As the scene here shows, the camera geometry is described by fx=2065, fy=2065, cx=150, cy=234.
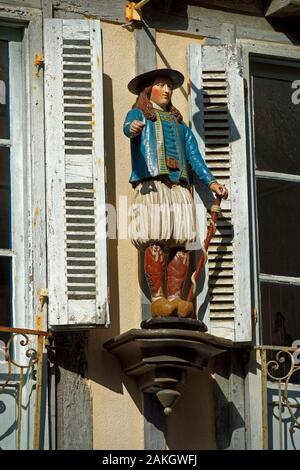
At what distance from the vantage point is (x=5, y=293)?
10.4m

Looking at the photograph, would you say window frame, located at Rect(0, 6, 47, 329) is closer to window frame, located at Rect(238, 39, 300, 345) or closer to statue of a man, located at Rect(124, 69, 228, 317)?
statue of a man, located at Rect(124, 69, 228, 317)

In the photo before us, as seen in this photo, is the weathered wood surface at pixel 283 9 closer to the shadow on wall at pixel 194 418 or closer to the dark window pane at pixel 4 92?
the dark window pane at pixel 4 92

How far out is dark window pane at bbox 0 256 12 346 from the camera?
10.4 meters

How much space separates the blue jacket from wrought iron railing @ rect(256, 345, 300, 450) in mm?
974

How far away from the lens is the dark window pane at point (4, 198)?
1053 centimetres

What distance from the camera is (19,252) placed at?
10.5 metres

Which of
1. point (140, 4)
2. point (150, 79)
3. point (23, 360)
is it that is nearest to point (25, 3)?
point (140, 4)

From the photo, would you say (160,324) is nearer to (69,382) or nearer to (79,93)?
(69,382)

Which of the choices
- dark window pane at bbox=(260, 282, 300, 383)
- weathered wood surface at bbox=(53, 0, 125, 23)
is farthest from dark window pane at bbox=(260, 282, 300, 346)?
weathered wood surface at bbox=(53, 0, 125, 23)

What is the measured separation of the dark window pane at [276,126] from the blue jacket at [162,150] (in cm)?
70

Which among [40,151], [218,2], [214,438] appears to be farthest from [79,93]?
[214,438]

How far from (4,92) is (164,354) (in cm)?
166

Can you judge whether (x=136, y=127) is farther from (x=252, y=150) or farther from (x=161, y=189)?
(x=252, y=150)
